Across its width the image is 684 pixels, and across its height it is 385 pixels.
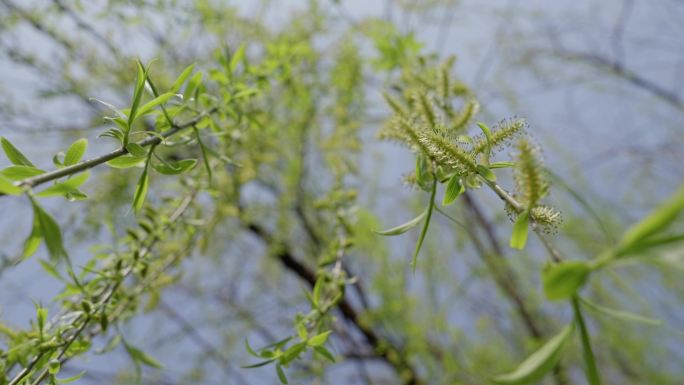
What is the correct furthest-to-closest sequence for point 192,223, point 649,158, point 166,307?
point 166,307, point 649,158, point 192,223

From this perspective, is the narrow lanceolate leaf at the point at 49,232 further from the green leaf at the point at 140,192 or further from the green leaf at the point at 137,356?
the green leaf at the point at 137,356

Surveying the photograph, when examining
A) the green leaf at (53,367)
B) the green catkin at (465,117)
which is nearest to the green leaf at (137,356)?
the green leaf at (53,367)

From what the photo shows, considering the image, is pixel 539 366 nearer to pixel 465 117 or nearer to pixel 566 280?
pixel 566 280

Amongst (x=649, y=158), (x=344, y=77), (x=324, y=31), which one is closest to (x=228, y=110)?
(x=344, y=77)

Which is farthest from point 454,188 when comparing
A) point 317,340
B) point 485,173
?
point 317,340

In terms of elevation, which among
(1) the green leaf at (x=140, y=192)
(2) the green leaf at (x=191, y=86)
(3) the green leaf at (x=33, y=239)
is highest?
(2) the green leaf at (x=191, y=86)

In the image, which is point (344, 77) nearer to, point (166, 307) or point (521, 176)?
point (521, 176)
